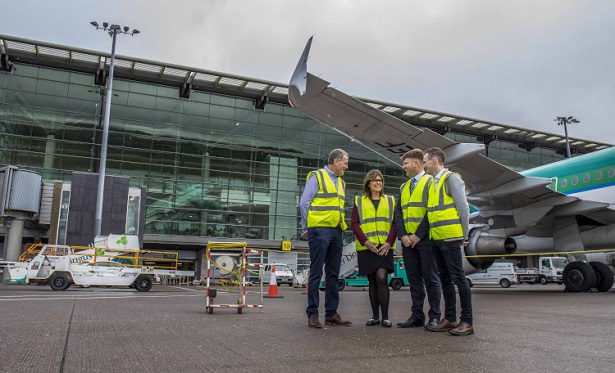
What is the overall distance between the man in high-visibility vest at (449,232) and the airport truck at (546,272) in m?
32.6

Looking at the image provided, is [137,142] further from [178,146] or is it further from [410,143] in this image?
[410,143]

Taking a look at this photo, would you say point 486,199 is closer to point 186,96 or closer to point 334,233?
point 334,233

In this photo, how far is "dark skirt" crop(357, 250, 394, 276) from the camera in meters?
4.95

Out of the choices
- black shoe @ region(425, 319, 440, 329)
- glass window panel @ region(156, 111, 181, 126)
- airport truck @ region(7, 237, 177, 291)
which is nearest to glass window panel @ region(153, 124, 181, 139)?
glass window panel @ region(156, 111, 181, 126)

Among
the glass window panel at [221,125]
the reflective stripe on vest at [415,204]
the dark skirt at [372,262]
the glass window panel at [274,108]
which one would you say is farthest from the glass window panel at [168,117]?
the reflective stripe on vest at [415,204]

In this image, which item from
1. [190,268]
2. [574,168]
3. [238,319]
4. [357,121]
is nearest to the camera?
[238,319]

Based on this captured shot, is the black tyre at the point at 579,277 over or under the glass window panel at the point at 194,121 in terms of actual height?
under

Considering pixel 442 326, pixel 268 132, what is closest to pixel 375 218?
pixel 442 326

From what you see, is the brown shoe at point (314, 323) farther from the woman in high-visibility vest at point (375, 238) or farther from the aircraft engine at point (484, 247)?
the aircraft engine at point (484, 247)

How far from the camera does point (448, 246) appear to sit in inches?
178

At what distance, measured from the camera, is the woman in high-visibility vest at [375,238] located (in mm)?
4902

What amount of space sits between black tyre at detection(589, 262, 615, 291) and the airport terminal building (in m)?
26.8

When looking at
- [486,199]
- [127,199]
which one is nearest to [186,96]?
[127,199]

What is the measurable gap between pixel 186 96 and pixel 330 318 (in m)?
35.9
